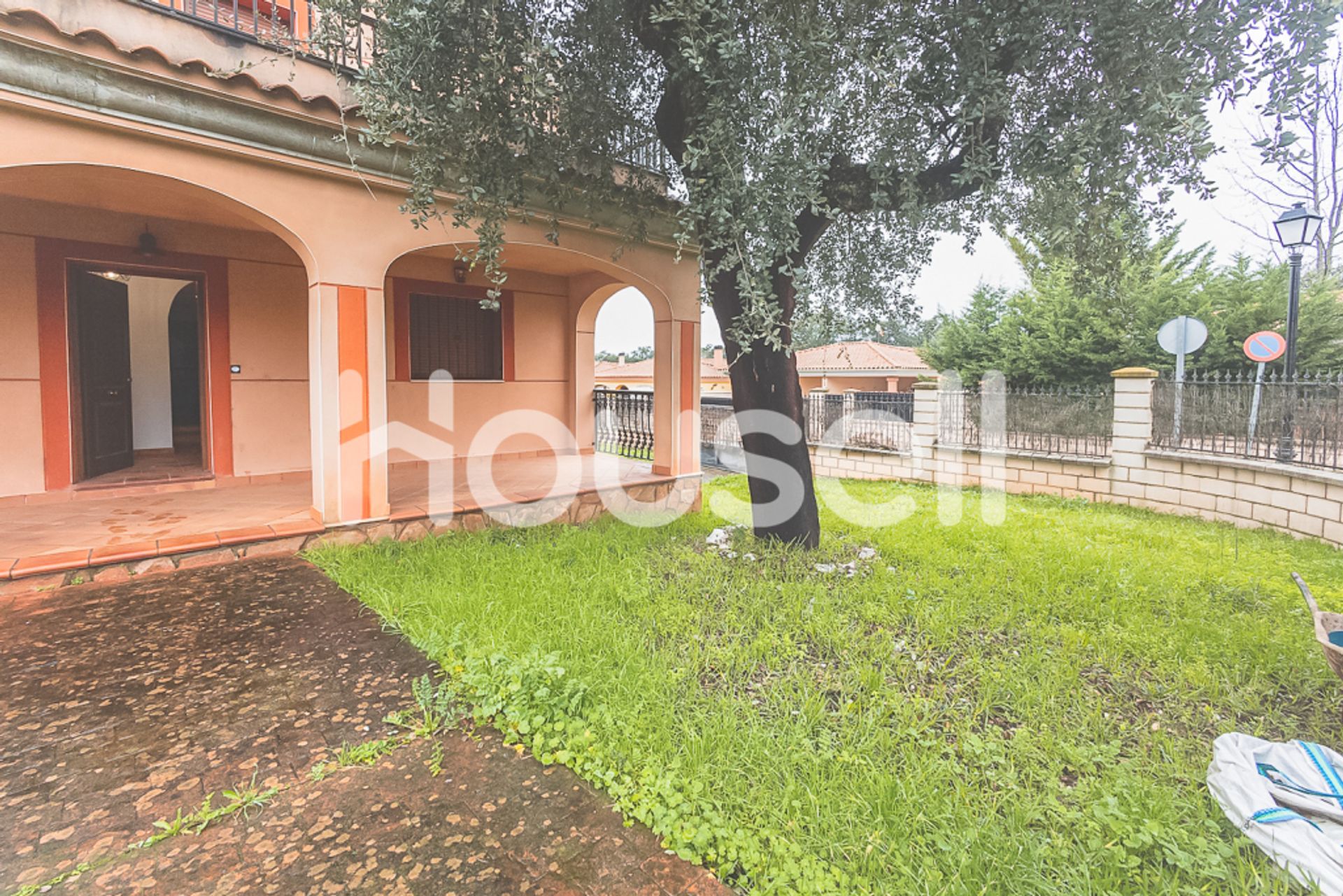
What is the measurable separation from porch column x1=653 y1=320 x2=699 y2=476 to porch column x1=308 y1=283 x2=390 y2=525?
9.69ft

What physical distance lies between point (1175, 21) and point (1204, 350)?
12.5 meters

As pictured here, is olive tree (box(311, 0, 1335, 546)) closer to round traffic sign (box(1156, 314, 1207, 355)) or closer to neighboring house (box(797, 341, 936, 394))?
round traffic sign (box(1156, 314, 1207, 355))

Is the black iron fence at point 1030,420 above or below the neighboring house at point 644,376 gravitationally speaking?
below

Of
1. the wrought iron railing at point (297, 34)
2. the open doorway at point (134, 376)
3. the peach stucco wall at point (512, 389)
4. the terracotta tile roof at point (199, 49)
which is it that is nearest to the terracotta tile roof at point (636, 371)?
the peach stucco wall at point (512, 389)

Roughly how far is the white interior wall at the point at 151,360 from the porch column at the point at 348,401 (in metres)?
5.69

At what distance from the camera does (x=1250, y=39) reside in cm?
340

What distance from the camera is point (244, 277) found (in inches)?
248

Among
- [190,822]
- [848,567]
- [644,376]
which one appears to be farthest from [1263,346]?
[644,376]

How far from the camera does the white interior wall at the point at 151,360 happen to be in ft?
27.8

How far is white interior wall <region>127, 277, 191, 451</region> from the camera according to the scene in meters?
8.47

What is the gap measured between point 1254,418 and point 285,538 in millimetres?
9544

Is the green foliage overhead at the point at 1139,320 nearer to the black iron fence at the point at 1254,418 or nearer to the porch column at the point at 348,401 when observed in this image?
the black iron fence at the point at 1254,418

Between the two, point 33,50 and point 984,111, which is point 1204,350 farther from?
point 33,50

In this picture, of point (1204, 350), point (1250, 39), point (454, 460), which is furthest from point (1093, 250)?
point (1204, 350)
